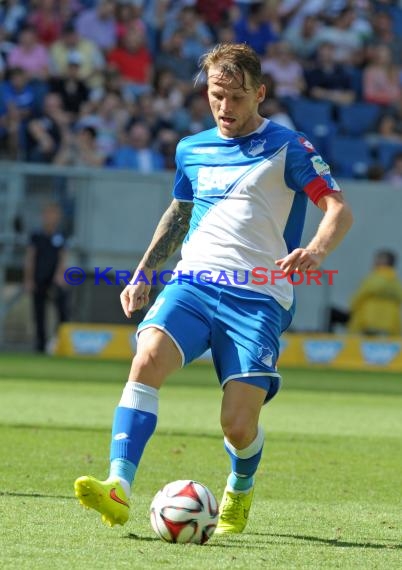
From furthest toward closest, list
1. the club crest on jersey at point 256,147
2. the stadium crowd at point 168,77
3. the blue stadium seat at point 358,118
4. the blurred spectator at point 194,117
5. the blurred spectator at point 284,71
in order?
the blue stadium seat at point 358,118, the blurred spectator at point 284,71, the blurred spectator at point 194,117, the stadium crowd at point 168,77, the club crest on jersey at point 256,147

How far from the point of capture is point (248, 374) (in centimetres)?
629

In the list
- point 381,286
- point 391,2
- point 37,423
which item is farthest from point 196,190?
point 391,2

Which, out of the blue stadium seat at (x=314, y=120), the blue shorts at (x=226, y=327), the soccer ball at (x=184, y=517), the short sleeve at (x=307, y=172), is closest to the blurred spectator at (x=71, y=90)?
the blue stadium seat at (x=314, y=120)

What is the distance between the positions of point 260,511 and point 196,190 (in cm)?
195

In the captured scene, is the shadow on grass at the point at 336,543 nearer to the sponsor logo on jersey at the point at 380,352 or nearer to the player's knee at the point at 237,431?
the player's knee at the point at 237,431

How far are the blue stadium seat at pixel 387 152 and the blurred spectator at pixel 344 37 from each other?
99.6 inches

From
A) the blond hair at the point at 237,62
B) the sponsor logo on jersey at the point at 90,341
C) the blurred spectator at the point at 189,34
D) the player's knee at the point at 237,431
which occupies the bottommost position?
the sponsor logo on jersey at the point at 90,341

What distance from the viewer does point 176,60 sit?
23.9 m

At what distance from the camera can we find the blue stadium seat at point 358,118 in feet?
79.8

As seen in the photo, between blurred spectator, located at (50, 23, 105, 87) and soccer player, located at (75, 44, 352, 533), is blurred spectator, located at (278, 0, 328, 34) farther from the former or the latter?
soccer player, located at (75, 44, 352, 533)

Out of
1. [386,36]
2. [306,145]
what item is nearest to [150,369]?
[306,145]

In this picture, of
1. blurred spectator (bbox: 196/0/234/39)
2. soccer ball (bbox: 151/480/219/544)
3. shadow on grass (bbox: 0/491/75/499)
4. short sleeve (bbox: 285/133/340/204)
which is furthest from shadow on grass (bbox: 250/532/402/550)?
blurred spectator (bbox: 196/0/234/39)

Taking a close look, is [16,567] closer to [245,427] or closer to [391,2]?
[245,427]

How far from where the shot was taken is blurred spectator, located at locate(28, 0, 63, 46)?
2300 centimetres
